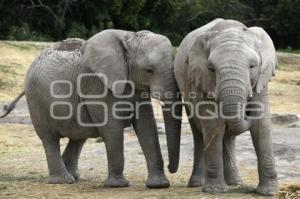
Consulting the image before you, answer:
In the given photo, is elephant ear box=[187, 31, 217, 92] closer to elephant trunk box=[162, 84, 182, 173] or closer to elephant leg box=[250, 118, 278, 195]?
elephant trunk box=[162, 84, 182, 173]

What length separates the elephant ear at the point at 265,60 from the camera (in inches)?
269

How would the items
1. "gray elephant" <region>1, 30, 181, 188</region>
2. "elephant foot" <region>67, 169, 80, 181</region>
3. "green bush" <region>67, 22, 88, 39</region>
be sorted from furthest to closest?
"green bush" <region>67, 22, 88, 39</region>
"elephant foot" <region>67, 169, 80, 181</region>
"gray elephant" <region>1, 30, 181, 188</region>

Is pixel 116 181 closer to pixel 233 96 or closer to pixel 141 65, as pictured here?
pixel 141 65

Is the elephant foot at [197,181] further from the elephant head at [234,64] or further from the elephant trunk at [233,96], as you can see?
the elephant trunk at [233,96]

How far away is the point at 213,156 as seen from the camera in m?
7.18

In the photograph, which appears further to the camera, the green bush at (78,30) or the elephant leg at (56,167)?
the green bush at (78,30)

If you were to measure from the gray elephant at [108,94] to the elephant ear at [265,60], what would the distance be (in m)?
0.94

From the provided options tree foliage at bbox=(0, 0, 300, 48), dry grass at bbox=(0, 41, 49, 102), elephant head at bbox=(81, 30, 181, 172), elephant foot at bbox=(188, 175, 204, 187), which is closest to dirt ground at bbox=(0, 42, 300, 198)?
elephant foot at bbox=(188, 175, 204, 187)

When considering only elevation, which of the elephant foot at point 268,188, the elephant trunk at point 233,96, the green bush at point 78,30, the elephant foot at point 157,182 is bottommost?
the green bush at point 78,30

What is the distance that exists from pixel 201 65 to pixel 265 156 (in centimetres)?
103

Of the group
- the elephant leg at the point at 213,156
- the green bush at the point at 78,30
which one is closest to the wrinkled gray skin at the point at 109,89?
the elephant leg at the point at 213,156

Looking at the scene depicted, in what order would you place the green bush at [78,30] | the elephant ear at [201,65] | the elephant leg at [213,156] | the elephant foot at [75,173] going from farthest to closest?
the green bush at [78,30]
the elephant foot at [75,173]
the elephant leg at [213,156]
the elephant ear at [201,65]

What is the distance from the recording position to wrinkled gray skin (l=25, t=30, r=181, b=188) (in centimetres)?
761

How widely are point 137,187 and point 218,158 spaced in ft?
3.89
